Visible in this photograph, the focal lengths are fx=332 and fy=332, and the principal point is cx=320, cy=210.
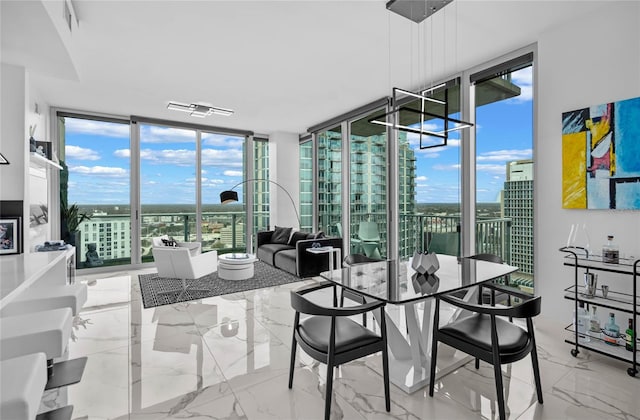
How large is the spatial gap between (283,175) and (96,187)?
3.58m

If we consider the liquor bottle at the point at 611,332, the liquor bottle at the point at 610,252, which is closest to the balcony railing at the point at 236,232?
the liquor bottle at the point at 610,252

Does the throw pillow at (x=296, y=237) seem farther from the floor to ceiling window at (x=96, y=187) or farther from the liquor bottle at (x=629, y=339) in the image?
the liquor bottle at (x=629, y=339)

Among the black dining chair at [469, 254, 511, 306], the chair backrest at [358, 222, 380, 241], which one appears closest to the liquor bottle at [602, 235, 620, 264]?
the black dining chair at [469, 254, 511, 306]

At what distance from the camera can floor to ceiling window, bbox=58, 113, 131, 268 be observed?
5742mm

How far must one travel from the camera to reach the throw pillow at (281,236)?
663 cm

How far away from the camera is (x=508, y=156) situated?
3844 mm

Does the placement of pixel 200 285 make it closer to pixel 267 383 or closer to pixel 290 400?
pixel 267 383

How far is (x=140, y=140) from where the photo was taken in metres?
6.30

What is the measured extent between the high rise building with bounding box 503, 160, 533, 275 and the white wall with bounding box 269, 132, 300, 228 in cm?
459

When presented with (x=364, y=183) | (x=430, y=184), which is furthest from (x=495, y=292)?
(x=364, y=183)

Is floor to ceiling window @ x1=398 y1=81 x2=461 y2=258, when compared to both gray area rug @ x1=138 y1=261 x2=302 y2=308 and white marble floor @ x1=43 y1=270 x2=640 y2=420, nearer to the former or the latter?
white marble floor @ x1=43 y1=270 x2=640 y2=420

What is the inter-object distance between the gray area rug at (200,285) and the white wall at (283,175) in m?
2.02

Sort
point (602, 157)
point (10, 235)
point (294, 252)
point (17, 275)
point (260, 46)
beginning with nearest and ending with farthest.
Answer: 1. point (17, 275)
2. point (602, 157)
3. point (10, 235)
4. point (260, 46)
5. point (294, 252)

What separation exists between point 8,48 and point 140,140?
3.71 metres
